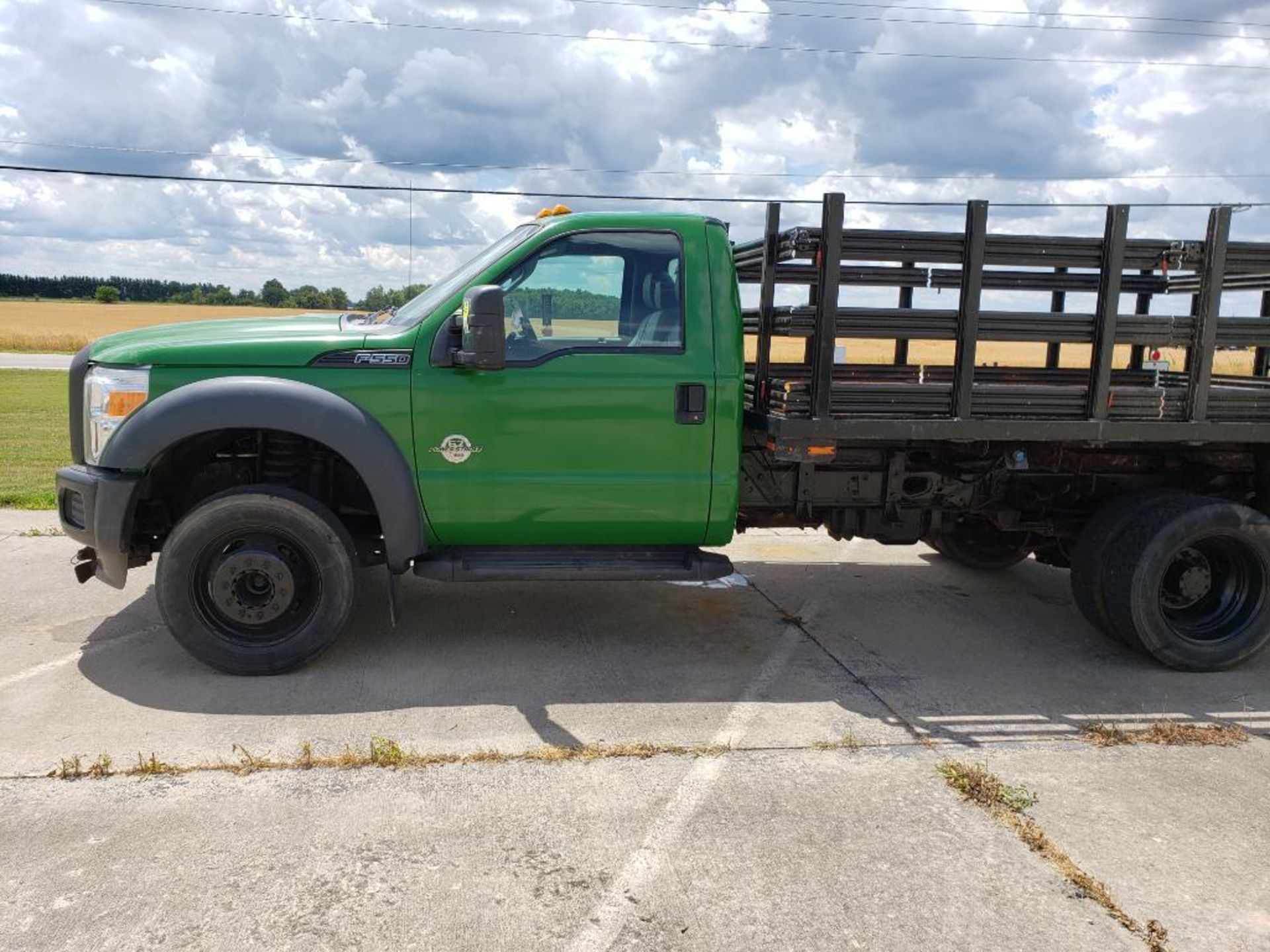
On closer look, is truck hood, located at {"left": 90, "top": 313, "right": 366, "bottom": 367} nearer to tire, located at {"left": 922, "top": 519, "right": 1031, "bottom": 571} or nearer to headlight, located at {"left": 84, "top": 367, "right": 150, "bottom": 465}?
headlight, located at {"left": 84, "top": 367, "right": 150, "bottom": 465}

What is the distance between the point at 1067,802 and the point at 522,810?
2023mm

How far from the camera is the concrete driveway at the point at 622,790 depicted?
290 centimetres

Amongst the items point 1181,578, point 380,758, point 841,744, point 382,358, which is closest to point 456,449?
point 382,358

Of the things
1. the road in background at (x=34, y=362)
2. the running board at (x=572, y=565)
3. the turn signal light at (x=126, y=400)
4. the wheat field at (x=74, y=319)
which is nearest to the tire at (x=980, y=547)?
the running board at (x=572, y=565)

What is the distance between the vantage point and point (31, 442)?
11641mm

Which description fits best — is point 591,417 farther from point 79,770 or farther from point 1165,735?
point 1165,735

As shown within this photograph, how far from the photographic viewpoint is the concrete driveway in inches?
114

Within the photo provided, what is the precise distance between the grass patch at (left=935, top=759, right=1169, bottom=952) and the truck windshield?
9.96ft

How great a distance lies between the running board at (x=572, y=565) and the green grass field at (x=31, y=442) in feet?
16.3

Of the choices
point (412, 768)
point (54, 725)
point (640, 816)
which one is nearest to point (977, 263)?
point (640, 816)

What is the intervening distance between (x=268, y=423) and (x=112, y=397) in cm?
78

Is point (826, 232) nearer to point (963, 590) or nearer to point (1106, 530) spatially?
point (1106, 530)

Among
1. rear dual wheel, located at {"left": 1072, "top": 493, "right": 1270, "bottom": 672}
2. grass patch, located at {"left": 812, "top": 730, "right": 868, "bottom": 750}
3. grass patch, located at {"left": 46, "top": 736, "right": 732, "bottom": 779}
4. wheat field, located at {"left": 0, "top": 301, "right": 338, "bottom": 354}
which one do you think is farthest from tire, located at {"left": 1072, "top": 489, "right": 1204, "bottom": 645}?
wheat field, located at {"left": 0, "top": 301, "right": 338, "bottom": 354}

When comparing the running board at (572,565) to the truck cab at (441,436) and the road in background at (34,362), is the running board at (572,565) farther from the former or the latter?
the road in background at (34,362)
